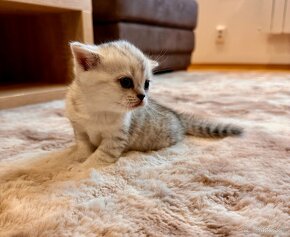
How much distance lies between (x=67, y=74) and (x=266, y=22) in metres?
2.50

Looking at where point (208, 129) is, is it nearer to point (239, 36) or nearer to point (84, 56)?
point (84, 56)

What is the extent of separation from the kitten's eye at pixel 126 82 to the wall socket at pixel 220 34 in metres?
3.26

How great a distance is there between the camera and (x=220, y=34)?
147 inches

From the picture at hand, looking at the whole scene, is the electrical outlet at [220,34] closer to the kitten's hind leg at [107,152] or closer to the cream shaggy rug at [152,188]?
the cream shaggy rug at [152,188]

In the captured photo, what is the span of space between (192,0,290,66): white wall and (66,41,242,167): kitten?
120 inches

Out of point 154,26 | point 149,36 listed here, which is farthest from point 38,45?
point 154,26

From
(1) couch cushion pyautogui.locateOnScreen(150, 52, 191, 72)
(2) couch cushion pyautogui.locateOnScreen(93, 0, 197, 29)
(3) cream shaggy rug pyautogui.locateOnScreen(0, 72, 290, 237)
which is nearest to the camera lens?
(3) cream shaggy rug pyautogui.locateOnScreen(0, 72, 290, 237)

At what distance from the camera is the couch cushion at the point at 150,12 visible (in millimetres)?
2027

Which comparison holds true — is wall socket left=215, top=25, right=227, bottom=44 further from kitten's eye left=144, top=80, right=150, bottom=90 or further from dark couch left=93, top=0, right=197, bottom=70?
kitten's eye left=144, top=80, right=150, bottom=90

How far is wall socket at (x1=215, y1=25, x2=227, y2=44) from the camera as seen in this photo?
3.70 m

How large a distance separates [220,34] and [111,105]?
329 cm

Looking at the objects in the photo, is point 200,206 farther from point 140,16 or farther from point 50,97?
point 140,16

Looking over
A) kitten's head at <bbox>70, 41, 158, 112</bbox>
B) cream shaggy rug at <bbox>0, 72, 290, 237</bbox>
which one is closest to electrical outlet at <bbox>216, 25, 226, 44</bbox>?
cream shaggy rug at <bbox>0, 72, 290, 237</bbox>

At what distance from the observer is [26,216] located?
1.68ft
